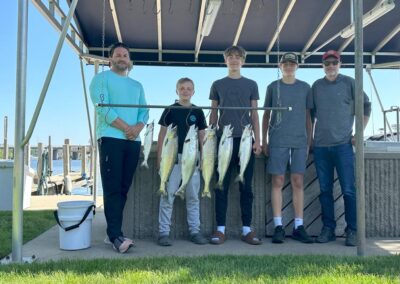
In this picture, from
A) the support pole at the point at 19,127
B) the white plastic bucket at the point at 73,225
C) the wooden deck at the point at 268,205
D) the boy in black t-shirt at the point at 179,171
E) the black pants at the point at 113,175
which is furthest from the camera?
the wooden deck at the point at 268,205

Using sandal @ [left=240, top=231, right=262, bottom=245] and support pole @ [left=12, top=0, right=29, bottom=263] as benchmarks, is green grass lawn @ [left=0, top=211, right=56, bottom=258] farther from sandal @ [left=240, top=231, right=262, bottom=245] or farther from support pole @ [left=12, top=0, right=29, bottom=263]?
sandal @ [left=240, top=231, right=262, bottom=245]

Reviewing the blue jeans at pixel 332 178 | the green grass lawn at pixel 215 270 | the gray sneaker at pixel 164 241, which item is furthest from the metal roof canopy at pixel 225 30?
the green grass lawn at pixel 215 270

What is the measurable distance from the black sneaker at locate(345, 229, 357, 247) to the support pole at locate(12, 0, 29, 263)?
3568 millimetres

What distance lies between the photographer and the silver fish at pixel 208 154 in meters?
4.63

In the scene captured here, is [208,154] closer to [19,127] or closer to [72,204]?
[72,204]

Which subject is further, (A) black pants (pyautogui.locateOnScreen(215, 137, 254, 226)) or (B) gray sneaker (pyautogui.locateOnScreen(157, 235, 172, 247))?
(A) black pants (pyautogui.locateOnScreen(215, 137, 254, 226))

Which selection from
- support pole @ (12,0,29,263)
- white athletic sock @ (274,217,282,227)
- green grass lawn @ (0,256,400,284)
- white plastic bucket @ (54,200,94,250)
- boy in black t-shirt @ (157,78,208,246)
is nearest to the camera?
green grass lawn @ (0,256,400,284)

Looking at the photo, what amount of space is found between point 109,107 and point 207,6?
2295 millimetres

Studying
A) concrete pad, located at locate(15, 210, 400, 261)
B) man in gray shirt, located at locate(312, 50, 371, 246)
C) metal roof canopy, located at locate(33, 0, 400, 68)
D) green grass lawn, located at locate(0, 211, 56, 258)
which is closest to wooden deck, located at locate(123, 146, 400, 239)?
concrete pad, located at locate(15, 210, 400, 261)

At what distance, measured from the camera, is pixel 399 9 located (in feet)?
20.7

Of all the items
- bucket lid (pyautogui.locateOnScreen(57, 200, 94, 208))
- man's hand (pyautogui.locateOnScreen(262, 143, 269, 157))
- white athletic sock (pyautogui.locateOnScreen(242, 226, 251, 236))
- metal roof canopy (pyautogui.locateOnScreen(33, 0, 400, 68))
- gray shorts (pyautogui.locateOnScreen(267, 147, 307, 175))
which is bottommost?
white athletic sock (pyautogui.locateOnScreen(242, 226, 251, 236))

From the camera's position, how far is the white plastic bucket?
466 cm

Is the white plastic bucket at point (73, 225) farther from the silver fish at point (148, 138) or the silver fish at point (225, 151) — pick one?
the silver fish at point (225, 151)

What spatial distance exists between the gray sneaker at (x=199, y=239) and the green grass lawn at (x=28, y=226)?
81.6 inches
